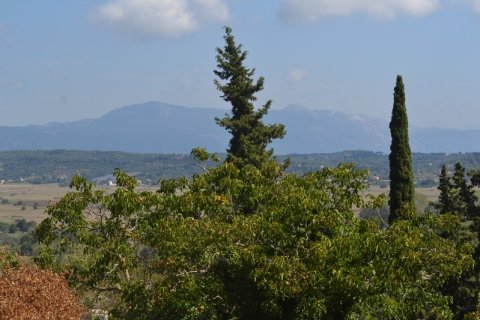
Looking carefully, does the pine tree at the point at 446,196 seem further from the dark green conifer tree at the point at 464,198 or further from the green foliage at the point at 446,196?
the dark green conifer tree at the point at 464,198

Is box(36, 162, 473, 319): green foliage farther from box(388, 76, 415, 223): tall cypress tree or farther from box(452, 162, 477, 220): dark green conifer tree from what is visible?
box(452, 162, 477, 220): dark green conifer tree

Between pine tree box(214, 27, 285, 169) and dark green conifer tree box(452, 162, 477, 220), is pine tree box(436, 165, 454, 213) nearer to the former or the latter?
dark green conifer tree box(452, 162, 477, 220)

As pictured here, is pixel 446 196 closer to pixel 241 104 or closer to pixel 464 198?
pixel 464 198

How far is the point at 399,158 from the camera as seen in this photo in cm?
3075

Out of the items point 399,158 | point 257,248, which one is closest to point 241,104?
point 399,158

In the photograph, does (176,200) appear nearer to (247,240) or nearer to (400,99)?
(247,240)

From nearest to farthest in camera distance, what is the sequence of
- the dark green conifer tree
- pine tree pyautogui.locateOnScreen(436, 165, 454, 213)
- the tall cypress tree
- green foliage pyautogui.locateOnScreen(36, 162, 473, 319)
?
green foliage pyautogui.locateOnScreen(36, 162, 473, 319)
the dark green conifer tree
pine tree pyautogui.locateOnScreen(436, 165, 454, 213)
the tall cypress tree

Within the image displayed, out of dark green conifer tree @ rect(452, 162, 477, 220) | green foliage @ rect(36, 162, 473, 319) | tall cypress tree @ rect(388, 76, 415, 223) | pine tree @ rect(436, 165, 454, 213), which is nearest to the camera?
green foliage @ rect(36, 162, 473, 319)

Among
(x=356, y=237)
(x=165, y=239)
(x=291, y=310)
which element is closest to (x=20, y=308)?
(x=165, y=239)

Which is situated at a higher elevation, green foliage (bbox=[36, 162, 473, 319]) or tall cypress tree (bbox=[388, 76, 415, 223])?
tall cypress tree (bbox=[388, 76, 415, 223])

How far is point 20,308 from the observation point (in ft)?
48.3

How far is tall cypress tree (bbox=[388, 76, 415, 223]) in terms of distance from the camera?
30531 mm

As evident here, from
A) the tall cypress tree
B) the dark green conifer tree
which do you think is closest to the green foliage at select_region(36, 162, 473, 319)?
the tall cypress tree

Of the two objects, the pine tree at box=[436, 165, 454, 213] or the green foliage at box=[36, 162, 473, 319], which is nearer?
the green foliage at box=[36, 162, 473, 319]
